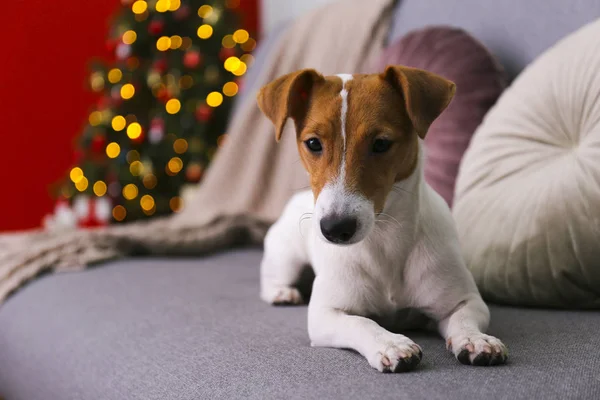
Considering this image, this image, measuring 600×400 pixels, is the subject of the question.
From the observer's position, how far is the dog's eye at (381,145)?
128 centimetres

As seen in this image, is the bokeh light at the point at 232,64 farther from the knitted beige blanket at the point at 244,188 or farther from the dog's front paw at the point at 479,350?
the dog's front paw at the point at 479,350

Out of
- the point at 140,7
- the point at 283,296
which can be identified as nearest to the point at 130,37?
the point at 140,7

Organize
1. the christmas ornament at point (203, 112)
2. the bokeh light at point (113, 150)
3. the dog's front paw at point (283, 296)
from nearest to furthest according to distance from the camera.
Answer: the dog's front paw at point (283, 296)
the christmas ornament at point (203, 112)
the bokeh light at point (113, 150)

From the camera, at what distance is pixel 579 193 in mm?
1456

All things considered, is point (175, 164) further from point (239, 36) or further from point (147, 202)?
point (239, 36)

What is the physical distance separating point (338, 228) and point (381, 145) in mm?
Result: 194

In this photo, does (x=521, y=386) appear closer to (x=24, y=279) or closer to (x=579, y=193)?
(x=579, y=193)

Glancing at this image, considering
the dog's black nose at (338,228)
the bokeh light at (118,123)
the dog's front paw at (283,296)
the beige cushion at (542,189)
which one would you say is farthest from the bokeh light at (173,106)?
the dog's black nose at (338,228)

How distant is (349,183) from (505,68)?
1.15m

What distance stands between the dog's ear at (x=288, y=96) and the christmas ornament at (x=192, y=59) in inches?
107

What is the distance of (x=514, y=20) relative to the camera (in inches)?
84.0

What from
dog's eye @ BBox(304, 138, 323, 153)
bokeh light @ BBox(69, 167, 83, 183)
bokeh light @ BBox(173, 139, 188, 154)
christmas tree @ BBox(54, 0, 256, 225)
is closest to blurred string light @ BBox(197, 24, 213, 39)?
christmas tree @ BBox(54, 0, 256, 225)

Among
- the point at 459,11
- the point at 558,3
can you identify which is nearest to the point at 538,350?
the point at 558,3

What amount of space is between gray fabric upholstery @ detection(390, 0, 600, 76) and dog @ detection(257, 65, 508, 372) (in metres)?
0.81
